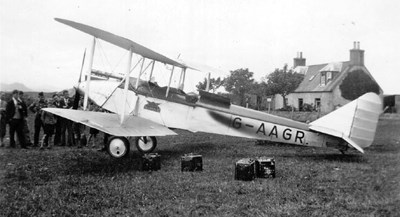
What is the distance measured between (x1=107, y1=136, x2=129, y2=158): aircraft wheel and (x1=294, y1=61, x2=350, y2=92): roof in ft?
106

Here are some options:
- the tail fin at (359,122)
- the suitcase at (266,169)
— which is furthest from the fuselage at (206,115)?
the suitcase at (266,169)

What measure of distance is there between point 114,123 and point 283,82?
34682 mm

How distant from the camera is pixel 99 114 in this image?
8781mm

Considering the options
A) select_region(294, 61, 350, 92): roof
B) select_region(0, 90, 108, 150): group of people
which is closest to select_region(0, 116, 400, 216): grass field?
select_region(0, 90, 108, 150): group of people

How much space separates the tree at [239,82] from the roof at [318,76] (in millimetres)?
7592

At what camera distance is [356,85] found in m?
36.8

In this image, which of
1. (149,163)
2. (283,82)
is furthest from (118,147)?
(283,82)

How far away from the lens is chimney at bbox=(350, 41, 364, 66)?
3738cm

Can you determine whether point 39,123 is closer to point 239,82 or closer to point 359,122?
point 359,122

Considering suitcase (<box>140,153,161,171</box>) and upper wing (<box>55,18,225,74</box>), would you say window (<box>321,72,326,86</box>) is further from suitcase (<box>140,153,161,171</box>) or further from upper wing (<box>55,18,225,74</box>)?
suitcase (<box>140,153,161,171</box>)

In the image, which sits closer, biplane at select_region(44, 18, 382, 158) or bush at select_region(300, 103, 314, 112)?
biplane at select_region(44, 18, 382, 158)

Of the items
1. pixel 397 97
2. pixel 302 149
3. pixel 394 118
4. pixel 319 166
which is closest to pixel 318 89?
pixel 397 97

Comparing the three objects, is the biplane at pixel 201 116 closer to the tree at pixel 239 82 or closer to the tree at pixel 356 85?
the tree at pixel 356 85

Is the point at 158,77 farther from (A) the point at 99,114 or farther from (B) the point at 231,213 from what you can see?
(B) the point at 231,213
